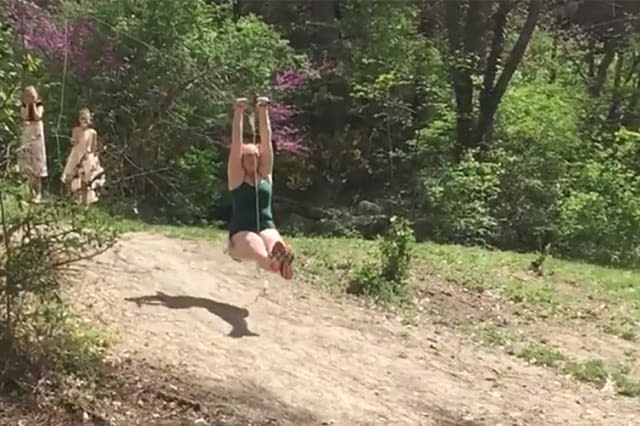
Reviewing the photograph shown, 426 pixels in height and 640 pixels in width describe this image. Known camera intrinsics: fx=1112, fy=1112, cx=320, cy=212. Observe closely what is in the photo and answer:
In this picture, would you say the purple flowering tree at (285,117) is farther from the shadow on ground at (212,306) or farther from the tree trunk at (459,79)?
the shadow on ground at (212,306)

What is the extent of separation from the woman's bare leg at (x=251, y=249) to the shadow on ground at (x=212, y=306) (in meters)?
0.38

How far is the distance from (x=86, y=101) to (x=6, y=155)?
8.50 m

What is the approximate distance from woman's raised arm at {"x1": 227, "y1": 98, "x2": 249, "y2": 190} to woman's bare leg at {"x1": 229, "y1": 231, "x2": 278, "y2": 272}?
0.39m

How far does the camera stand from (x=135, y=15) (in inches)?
571

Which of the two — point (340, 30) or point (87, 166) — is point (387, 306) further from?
point (340, 30)

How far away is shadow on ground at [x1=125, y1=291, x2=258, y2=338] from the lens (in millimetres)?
7371

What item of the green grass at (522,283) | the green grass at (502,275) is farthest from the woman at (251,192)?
the green grass at (502,275)

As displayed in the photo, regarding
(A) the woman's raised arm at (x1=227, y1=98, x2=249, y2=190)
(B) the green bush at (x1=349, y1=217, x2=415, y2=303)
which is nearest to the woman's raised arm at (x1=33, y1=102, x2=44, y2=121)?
(A) the woman's raised arm at (x1=227, y1=98, x2=249, y2=190)

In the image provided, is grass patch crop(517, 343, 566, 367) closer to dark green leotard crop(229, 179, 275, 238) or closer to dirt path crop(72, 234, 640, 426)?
dirt path crop(72, 234, 640, 426)

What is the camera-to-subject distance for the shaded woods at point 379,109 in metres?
13.9

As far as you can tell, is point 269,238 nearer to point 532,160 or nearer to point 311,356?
point 311,356

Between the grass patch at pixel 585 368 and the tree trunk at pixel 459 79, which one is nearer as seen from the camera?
the grass patch at pixel 585 368

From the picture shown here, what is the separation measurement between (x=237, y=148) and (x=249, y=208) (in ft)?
1.39

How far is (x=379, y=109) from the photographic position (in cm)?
1789
